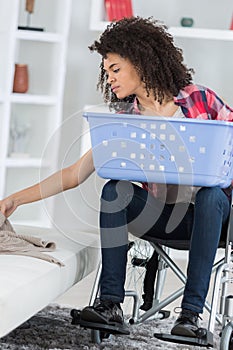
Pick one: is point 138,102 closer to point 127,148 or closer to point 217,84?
point 127,148

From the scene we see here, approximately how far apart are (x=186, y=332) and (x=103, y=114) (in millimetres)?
711

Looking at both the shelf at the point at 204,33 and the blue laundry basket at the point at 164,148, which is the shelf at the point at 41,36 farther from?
the blue laundry basket at the point at 164,148

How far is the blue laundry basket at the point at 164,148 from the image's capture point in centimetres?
263

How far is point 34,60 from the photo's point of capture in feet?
18.4

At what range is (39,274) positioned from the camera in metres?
2.55

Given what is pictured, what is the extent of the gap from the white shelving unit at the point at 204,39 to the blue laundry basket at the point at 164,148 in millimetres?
2925

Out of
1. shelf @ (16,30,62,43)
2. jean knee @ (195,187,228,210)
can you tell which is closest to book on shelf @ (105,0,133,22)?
shelf @ (16,30,62,43)

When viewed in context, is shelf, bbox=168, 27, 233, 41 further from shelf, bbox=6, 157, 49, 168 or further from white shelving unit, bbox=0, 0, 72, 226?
shelf, bbox=6, 157, 49, 168

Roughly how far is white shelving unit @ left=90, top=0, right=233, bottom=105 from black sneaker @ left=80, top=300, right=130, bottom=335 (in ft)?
10.1

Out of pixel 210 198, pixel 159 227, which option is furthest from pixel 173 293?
pixel 210 198

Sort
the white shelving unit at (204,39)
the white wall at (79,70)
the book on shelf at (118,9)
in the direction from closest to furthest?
the book on shelf at (118,9) → the white shelving unit at (204,39) → the white wall at (79,70)

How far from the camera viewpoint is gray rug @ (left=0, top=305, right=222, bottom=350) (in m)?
2.99

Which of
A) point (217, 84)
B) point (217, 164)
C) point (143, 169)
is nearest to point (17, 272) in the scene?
point (143, 169)

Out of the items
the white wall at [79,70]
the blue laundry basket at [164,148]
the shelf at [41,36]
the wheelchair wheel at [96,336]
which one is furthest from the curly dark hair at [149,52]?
the white wall at [79,70]
